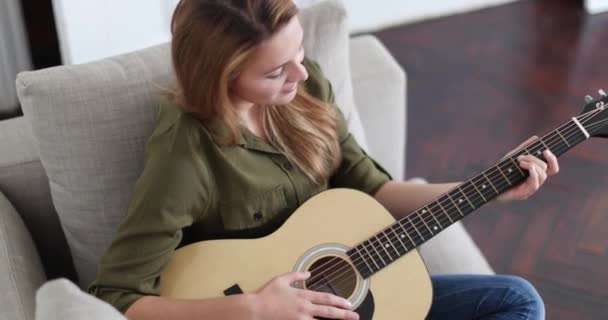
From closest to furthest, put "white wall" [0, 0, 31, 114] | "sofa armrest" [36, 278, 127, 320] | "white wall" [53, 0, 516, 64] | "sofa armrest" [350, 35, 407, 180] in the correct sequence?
"sofa armrest" [36, 278, 127, 320] → "sofa armrest" [350, 35, 407, 180] → "white wall" [0, 0, 31, 114] → "white wall" [53, 0, 516, 64]

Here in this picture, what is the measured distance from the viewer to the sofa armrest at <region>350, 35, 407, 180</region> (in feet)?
5.29

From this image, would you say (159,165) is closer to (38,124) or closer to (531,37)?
(38,124)

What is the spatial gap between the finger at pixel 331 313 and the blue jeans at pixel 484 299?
23cm

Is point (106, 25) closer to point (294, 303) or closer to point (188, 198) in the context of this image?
point (188, 198)

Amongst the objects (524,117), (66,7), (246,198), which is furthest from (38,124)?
(524,117)

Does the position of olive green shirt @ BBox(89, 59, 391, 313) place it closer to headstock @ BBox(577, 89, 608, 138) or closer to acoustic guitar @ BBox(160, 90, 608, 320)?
acoustic guitar @ BBox(160, 90, 608, 320)

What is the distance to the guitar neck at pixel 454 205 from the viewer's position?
4.11 ft

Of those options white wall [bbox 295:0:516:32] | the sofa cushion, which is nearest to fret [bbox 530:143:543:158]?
the sofa cushion

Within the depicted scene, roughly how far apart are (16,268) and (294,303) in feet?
1.39

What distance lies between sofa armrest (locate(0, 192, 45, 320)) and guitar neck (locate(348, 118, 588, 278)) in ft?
1.62

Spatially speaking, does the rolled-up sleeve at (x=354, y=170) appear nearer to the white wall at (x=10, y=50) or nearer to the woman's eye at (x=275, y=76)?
the woman's eye at (x=275, y=76)

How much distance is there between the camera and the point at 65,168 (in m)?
1.25

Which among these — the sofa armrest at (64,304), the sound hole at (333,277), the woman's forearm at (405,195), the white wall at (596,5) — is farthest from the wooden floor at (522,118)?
the sofa armrest at (64,304)

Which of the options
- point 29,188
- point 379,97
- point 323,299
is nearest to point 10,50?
point 29,188
